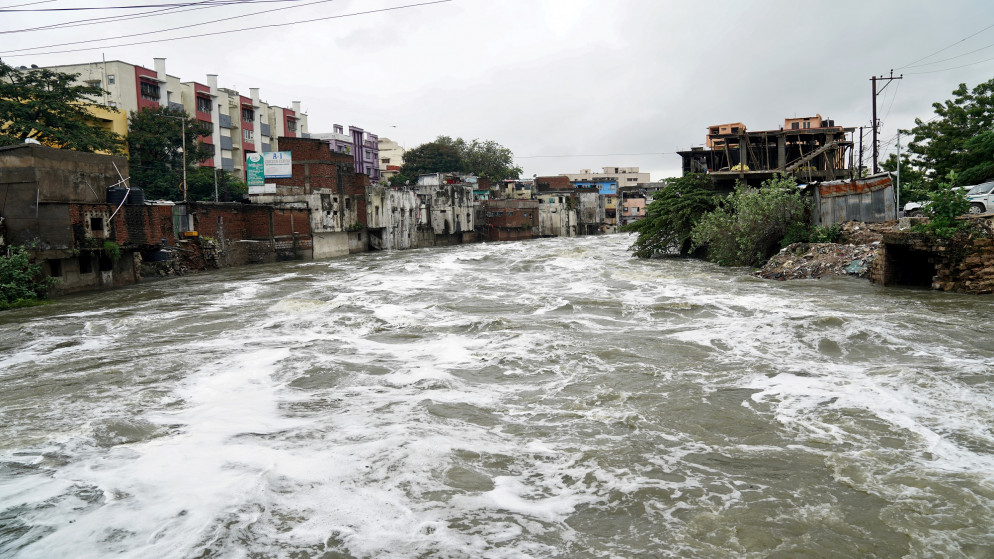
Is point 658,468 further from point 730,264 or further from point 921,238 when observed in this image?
point 730,264

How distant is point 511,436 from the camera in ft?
21.2

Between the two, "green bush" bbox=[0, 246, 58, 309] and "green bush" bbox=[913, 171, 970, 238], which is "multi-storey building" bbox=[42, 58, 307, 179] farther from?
"green bush" bbox=[913, 171, 970, 238]

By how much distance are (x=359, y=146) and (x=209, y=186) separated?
28429 millimetres

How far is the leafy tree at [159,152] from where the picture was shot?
124 ft

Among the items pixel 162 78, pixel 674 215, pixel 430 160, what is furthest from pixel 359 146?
pixel 674 215

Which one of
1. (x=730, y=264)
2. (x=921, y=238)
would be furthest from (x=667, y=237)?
(x=921, y=238)

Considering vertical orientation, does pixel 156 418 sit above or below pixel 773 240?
below

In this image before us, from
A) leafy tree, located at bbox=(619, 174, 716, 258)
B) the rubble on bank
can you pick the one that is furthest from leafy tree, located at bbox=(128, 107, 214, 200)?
the rubble on bank

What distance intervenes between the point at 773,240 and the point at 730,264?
1.73 meters

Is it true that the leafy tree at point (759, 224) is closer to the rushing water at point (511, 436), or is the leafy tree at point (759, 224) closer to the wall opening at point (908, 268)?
the wall opening at point (908, 268)

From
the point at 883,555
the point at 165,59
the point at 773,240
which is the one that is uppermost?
the point at 165,59

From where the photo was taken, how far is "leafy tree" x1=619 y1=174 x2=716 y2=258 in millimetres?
26609

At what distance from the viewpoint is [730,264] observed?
23688 millimetres

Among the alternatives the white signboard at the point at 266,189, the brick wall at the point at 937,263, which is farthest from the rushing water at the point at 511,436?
the white signboard at the point at 266,189
